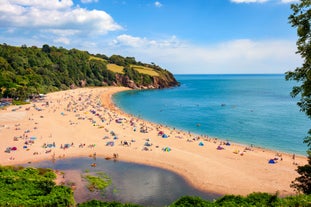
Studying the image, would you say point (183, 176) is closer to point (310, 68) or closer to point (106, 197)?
point (106, 197)

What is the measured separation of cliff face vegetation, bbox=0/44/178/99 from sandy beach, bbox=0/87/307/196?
33219 millimetres

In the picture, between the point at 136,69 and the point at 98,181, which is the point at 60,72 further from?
the point at 98,181

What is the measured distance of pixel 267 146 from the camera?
45.6m

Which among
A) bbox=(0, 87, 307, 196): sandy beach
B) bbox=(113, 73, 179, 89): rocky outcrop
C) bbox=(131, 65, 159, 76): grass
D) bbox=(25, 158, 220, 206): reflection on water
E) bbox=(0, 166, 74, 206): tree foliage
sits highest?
bbox=(131, 65, 159, 76): grass

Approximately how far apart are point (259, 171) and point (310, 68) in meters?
23.4

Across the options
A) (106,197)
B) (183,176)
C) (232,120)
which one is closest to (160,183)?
(183,176)

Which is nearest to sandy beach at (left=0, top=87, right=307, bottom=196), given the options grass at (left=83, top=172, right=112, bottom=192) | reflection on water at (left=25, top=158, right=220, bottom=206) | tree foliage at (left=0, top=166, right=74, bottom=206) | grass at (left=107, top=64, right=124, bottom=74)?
reflection on water at (left=25, top=158, right=220, bottom=206)

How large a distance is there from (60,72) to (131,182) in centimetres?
11621

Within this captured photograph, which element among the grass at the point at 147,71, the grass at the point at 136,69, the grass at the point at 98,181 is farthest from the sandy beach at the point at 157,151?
the grass at the point at 147,71

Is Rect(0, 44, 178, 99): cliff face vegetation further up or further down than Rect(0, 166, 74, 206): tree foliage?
further up

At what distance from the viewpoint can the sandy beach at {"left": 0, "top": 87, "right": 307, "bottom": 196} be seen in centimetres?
2952

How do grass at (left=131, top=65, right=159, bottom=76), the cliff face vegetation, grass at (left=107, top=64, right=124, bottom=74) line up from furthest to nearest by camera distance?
grass at (left=131, top=65, right=159, bottom=76)
grass at (left=107, top=64, right=124, bottom=74)
the cliff face vegetation

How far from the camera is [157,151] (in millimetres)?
39094

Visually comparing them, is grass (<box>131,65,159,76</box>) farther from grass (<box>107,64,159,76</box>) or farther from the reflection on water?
the reflection on water
